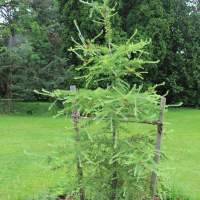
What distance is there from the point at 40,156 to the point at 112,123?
35.1 inches

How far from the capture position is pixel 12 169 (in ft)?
31.8

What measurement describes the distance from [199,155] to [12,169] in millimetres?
4809

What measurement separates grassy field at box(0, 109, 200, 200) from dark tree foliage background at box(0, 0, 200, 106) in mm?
3720

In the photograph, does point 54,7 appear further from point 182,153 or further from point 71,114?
point 71,114

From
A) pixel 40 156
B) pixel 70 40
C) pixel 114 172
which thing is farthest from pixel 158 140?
pixel 70 40

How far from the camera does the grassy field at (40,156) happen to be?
7.27m

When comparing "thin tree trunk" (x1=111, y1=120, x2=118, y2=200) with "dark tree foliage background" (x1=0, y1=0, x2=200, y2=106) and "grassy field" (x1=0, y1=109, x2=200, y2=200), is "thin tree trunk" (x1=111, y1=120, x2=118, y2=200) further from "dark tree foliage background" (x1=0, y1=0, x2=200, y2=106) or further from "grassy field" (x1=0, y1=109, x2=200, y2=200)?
"dark tree foliage background" (x1=0, y1=0, x2=200, y2=106)

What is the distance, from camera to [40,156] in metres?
4.88

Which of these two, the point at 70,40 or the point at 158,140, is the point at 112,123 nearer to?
the point at 158,140

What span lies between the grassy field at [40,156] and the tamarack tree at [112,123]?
0.98 ft

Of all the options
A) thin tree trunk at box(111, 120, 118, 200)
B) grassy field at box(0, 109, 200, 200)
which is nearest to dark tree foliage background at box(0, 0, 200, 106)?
grassy field at box(0, 109, 200, 200)

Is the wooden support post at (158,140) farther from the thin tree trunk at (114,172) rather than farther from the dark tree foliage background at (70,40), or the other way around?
the dark tree foliage background at (70,40)

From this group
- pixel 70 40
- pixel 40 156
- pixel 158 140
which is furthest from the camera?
pixel 70 40

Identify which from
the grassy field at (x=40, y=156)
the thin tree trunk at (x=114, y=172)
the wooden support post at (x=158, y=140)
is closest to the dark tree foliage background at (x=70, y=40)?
the grassy field at (x=40, y=156)
